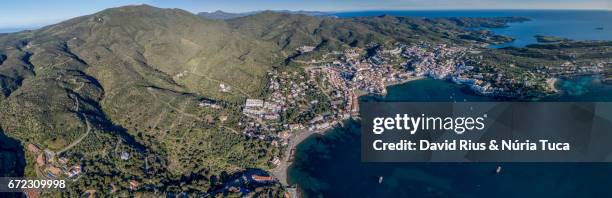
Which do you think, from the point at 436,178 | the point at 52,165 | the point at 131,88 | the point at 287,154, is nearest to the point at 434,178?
the point at 436,178

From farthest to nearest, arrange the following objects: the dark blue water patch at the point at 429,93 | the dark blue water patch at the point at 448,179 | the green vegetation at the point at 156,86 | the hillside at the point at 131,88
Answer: the dark blue water patch at the point at 429,93 → the hillside at the point at 131,88 → the green vegetation at the point at 156,86 → the dark blue water patch at the point at 448,179

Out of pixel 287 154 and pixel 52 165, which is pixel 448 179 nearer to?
pixel 287 154

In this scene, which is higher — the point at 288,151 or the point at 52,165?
the point at 52,165

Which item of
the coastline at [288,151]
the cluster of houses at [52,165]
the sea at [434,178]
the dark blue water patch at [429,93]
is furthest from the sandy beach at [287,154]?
the cluster of houses at [52,165]

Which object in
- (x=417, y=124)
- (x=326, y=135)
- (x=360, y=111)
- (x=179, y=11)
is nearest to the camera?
(x=417, y=124)

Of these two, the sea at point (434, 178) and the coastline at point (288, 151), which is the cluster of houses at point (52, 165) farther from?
the sea at point (434, 178)

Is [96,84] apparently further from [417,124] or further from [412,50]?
[412,50]

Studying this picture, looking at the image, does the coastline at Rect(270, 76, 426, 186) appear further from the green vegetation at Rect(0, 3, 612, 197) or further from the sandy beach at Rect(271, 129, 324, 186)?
the green vegetation at Rect(0, 3, 612, 197)

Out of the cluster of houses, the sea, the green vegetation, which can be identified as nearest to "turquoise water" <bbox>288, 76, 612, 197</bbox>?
the sea

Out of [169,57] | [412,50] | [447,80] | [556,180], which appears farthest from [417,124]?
[412,50]
